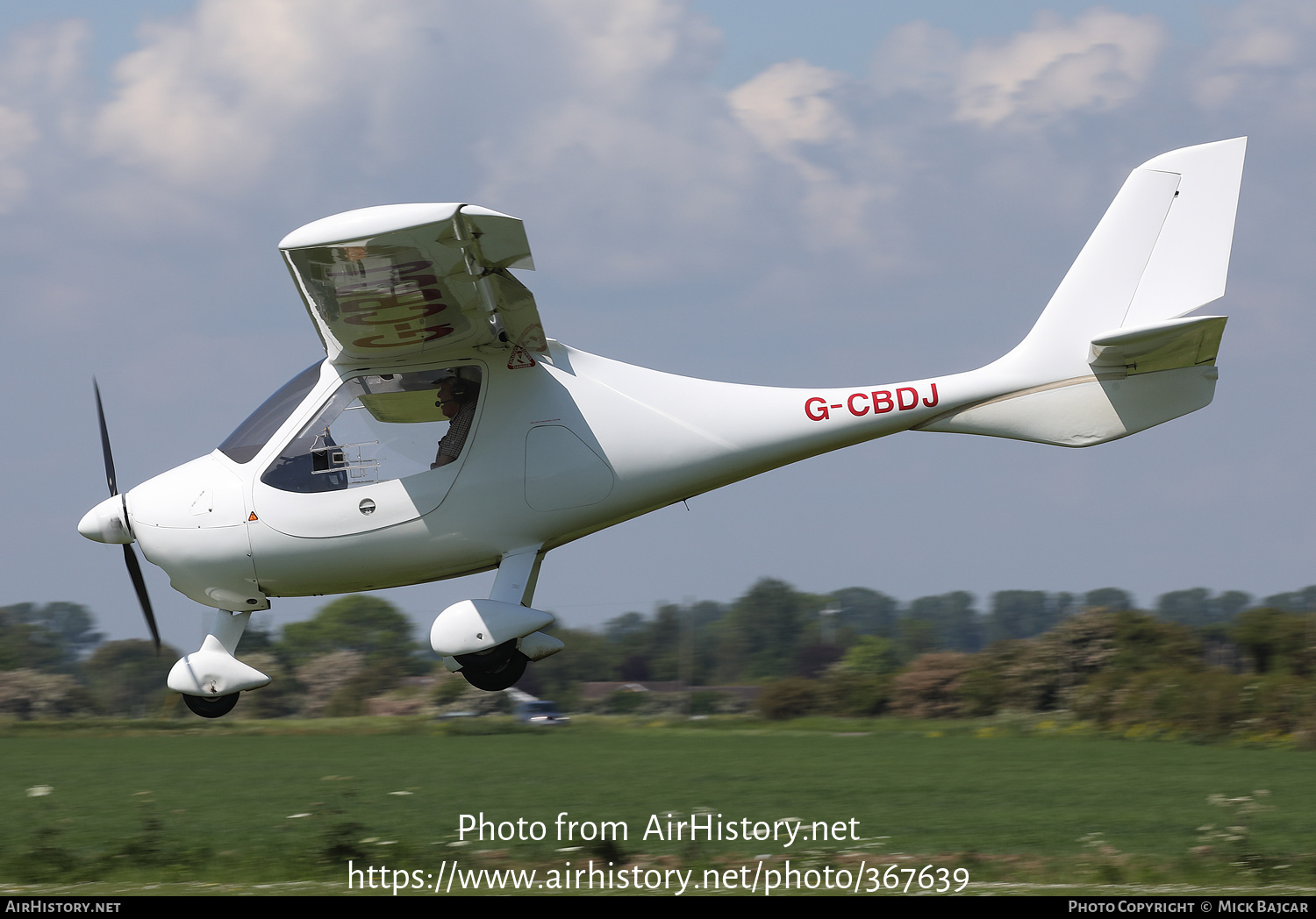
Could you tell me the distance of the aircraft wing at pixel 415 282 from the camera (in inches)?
311

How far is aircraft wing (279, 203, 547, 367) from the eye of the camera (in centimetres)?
789

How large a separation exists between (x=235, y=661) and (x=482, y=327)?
339 cm

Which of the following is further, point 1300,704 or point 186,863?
point 1300,704

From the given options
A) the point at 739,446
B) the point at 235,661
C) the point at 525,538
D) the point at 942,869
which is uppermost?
the point at 739,446

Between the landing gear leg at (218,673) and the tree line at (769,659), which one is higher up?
the tree line at (769,659)

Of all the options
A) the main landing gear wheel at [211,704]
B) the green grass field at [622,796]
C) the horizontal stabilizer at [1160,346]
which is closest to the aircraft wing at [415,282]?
the main landing gear wheel at [211,704]

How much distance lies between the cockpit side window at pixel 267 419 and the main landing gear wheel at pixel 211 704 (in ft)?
6.46

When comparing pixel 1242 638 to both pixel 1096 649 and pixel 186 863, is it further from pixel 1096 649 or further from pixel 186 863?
pixel 186 863

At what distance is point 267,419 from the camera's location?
32.6 ft

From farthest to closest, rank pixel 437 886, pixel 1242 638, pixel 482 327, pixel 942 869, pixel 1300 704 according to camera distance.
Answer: pixel 1242 638 → pixel 1300 704 → pixel 942 869 → pixel 437 886 → pixel 482 327

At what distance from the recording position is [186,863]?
14836 mm

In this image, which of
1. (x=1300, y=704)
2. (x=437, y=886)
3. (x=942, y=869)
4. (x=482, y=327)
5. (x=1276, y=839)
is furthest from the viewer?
(x=1300, y=704)

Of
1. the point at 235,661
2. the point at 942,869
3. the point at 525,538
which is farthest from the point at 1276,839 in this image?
the point at 235,661

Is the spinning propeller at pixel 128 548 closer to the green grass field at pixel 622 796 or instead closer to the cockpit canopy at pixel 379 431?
the cockpit canopy at pixel 379 431
